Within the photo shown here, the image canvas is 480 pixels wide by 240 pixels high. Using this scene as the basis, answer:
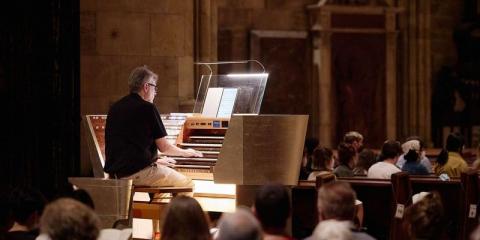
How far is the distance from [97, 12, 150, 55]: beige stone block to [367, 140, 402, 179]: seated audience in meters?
2.60

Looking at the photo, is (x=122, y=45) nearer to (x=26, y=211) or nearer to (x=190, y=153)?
(x=190, y=153)

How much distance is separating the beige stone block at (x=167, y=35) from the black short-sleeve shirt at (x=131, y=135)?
9.40 ft

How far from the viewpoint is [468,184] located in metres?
8.34

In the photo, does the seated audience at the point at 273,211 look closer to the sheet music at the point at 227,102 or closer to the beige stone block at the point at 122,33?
the sheet music at the point at 227,102

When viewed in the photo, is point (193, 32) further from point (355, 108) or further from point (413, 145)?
point (355, 108)

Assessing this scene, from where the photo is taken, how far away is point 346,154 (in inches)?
373

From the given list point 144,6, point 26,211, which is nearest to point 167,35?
point 144,6

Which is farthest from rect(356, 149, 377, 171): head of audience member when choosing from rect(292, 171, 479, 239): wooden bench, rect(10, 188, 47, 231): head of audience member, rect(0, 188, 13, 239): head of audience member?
rect(0, 188, 13, 239): head of audience member

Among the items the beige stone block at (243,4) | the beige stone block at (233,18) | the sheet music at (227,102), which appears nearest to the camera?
the sheet music at (227,102)

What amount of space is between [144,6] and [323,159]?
95.4 inches

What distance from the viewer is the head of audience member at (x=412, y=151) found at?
1001 centimetres

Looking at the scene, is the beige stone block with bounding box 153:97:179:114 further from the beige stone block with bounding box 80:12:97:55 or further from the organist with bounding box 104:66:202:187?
the organist with bounding box 104:66:202:187

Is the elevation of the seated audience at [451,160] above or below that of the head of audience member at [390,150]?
below

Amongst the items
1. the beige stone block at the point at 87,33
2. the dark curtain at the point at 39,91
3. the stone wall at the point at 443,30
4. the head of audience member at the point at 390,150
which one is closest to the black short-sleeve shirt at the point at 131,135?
the dark curtain at the point at 39,91
